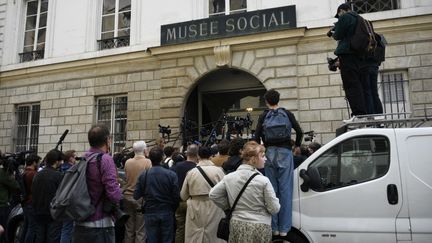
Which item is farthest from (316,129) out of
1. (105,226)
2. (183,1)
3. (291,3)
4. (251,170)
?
(105,226)

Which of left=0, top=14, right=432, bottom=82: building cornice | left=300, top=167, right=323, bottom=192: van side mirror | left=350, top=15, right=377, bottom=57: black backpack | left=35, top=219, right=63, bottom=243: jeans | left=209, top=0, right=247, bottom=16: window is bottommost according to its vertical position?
left=35, top=219, right=63, bottom=243: jeans

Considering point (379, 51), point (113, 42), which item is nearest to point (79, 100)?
point (113, 42)

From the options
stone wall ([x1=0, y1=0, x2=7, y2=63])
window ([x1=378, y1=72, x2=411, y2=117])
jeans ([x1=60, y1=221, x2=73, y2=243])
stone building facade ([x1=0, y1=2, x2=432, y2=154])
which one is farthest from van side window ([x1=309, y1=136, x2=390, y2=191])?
stone wall ([x1=0, y1=0, x2=7, y2=63])

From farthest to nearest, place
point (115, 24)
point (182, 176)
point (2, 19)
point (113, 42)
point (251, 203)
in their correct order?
point (2, 19)
point (115, 24)
point (113, 42)
point (182, 176)
point (251, 203)

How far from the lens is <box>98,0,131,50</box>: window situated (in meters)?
13.8

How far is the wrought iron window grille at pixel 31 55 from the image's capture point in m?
15.1

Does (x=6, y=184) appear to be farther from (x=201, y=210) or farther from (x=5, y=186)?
(x=201, y=210)

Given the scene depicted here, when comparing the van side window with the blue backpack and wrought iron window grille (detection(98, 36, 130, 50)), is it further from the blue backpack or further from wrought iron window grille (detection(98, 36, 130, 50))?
wrought iron window grille (detection(98, 36, 130, 50))

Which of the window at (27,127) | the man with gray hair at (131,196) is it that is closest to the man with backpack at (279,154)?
the man with gray hair at (131,196)

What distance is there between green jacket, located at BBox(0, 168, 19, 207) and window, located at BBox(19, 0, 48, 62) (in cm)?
956

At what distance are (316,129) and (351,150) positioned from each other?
6.28m

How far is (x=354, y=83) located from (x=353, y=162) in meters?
1.72

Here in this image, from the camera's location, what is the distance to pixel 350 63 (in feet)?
19.5

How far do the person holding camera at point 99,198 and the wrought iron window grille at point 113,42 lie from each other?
10.6m
